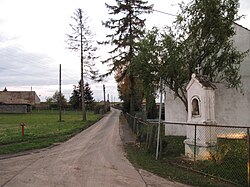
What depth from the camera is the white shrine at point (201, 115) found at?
10.3 meters

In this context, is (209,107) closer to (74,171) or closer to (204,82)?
(204,82)

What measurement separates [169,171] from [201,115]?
2602mm

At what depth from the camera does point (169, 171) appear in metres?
9.25

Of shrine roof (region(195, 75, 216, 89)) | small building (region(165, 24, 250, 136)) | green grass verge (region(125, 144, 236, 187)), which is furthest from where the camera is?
small building (region(165, 24, 250, 136))

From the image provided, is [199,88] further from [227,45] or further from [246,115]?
[246,115]

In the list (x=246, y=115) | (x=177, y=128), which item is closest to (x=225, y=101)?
(x=246, y=115)

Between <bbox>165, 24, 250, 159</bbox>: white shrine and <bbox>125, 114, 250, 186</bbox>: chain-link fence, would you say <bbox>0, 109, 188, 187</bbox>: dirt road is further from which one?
<bbox>165, 24, 250, 159</bbox>: white shrine

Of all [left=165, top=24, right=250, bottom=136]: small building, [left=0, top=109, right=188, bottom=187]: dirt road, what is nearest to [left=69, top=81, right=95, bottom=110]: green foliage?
[left=165, top=24, right=250, bottom=136]: small building

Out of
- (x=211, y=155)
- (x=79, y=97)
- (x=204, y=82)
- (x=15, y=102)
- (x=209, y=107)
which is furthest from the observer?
(x=79, y=97)

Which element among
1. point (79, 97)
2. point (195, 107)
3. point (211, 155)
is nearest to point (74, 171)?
point (211, 155)

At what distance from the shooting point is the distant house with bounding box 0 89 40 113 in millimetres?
75312

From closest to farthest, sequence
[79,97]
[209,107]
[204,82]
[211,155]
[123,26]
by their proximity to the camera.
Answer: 1. [211,155]
2. [209,107]
3. [204,82]
4. [123,26]
5. [79,97]

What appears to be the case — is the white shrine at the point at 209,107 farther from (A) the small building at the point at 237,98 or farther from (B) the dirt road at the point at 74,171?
(B) the dirt road at the point at 74,171

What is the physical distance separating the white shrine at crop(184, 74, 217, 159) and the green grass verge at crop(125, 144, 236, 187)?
1.14 metres
